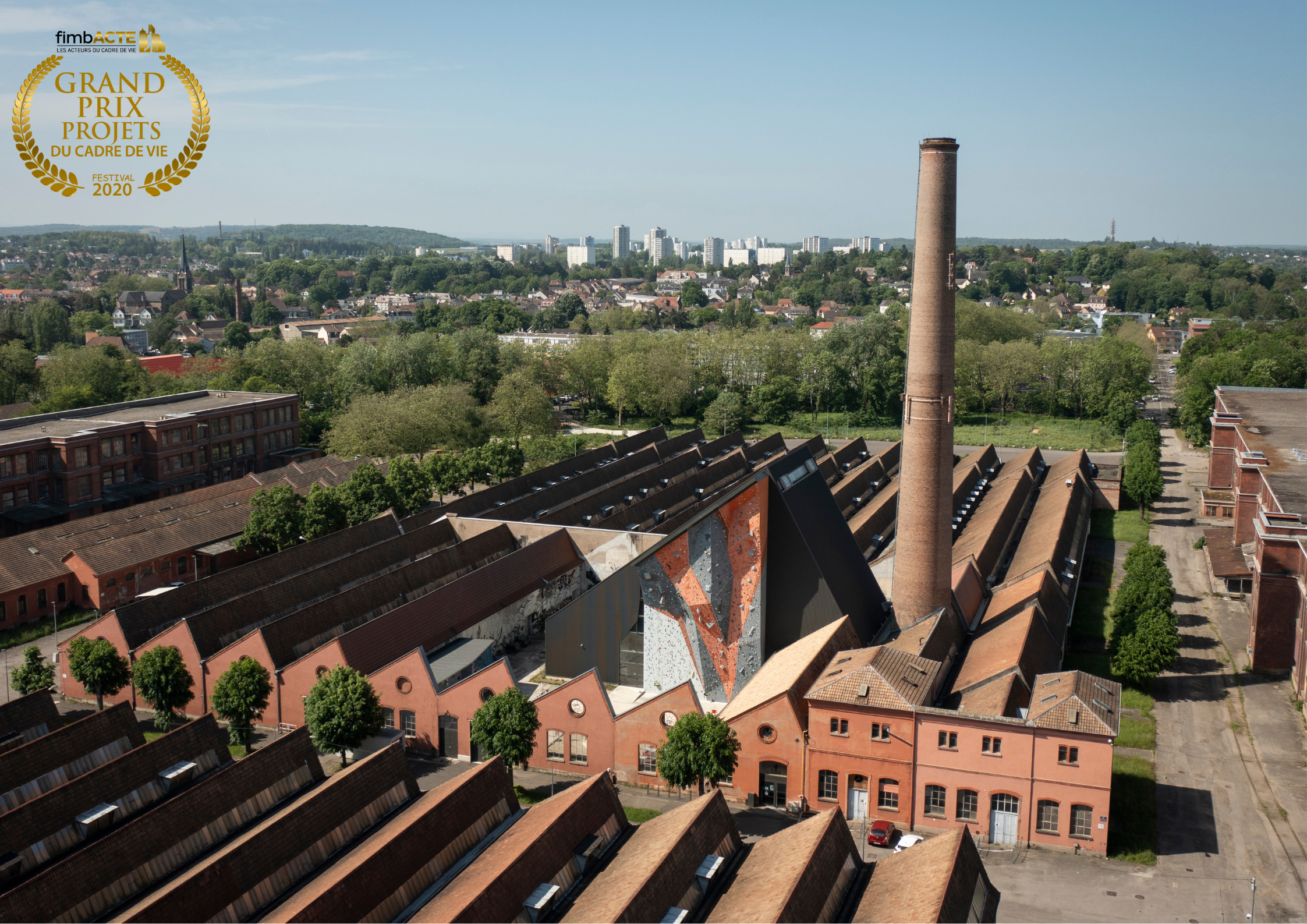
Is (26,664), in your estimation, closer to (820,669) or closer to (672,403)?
(820,669)

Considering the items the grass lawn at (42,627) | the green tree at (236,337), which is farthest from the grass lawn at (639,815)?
the green tree at (236,337)

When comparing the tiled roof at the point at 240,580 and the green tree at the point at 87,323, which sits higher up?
the green tree at the point at 87,323

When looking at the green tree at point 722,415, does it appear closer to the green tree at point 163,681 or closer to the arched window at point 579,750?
the arched window at point 579,750

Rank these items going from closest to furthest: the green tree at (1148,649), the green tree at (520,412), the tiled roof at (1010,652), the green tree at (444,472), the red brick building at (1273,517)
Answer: the tiled roof at (1010,652) < the green tree at (1148,649) < the red brick building at (1273,517) < the green tree at (444,472) < the green tree at (520,412)

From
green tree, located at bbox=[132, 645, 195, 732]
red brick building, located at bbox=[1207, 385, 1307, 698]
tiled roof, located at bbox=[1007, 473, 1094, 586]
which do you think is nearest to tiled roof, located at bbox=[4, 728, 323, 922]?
green tree, located at bbox=[132, 645, 195, 732]

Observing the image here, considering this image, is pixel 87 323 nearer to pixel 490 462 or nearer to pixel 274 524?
pixel 490 462

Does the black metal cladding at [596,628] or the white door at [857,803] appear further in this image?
the black metal cladding at [596,628]
